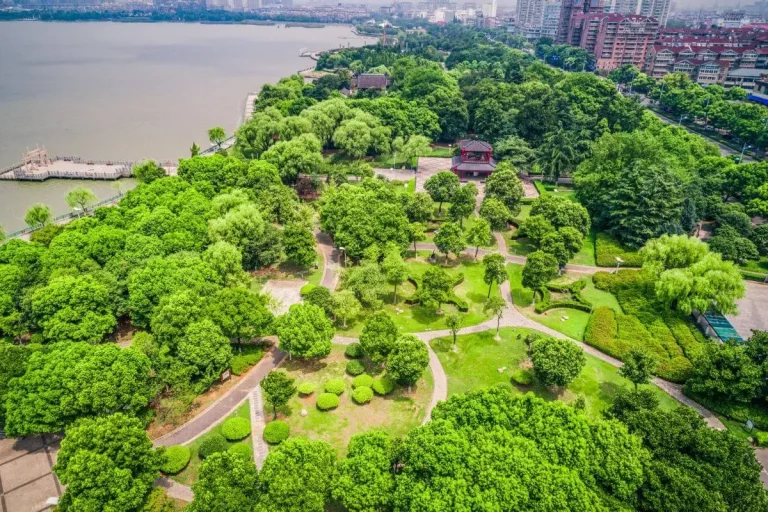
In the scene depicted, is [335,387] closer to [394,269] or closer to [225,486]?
[225,486]

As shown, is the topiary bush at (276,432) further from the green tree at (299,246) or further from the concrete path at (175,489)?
the green tree at (299,246)

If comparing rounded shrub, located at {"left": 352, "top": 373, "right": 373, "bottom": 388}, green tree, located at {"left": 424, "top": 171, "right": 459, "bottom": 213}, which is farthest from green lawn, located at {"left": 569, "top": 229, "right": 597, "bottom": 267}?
rounded shrub, located at {"left": 352, "top": 373, "right": 373, "bottom": 388}

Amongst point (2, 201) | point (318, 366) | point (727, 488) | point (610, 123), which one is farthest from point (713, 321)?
point (2, 201)

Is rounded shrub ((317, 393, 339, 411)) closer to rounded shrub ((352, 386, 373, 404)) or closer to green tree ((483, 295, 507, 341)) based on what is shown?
rounded shrub ((352, 386, 373, 404))

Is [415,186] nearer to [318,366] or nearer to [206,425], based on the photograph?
[318,366]

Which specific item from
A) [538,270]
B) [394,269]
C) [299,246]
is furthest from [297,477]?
Result: [538,270]

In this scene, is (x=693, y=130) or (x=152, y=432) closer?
(x=152, y=432)

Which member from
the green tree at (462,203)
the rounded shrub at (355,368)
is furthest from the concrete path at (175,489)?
the green tree at (462,203)
